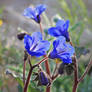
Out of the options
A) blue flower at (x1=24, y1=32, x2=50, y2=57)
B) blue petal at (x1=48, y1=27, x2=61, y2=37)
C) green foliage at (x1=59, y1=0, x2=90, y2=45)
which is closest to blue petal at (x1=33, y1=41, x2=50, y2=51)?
blue flower at (x1=24, y1=32, x2=50, y2=57)

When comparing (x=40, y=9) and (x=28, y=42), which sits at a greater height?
(x=40, y=9)

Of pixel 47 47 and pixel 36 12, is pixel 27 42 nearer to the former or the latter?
pixel 47 47

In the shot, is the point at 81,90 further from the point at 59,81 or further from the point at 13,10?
the point at 13,10

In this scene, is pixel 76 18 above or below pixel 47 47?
above

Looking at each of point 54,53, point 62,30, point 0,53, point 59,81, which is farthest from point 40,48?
point 59,81

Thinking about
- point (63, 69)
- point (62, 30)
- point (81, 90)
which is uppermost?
point (62, 30)

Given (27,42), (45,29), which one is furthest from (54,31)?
(45,29)
